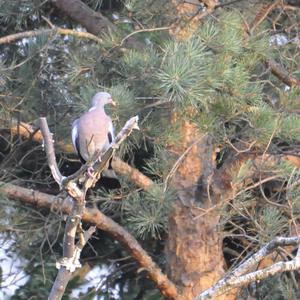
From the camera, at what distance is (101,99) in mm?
3057

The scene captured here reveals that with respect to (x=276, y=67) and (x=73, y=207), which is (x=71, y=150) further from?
(x=73, y=207)

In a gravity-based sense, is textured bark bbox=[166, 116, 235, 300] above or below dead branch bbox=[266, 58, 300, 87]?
below

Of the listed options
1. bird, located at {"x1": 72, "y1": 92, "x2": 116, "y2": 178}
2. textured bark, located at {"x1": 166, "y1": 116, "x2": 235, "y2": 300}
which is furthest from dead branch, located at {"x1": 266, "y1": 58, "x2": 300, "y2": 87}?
bird, located at {"x1": 72, "y1": 92, "x2": 116, "y2": 178}

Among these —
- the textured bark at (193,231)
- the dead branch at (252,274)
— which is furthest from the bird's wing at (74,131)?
the dead branch at (252,274)

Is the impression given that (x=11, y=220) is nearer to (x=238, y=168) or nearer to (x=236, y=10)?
(x=238, y=168)

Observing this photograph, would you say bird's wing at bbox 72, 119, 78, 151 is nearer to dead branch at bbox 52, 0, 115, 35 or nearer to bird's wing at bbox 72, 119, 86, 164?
bird's wing at bbox 72, 119, 86, 164

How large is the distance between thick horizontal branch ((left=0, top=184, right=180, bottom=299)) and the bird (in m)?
0.32

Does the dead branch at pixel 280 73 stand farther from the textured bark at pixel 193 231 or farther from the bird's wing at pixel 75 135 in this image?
the bird's wing at pixel 75 135

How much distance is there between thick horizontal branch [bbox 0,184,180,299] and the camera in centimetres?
357

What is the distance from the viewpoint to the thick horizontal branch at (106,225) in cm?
357

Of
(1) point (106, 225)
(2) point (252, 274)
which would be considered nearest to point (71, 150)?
(1) point (106, 225)

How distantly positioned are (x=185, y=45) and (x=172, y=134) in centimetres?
43

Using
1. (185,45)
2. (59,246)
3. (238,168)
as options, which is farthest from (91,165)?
(59,246)

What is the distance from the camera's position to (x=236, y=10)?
11.8 ft
